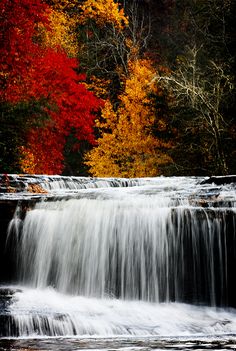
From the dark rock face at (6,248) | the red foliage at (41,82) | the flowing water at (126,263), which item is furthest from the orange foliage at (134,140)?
the dark rock face at (6,248)

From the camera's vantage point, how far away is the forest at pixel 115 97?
697 inches

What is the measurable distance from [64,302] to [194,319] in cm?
194

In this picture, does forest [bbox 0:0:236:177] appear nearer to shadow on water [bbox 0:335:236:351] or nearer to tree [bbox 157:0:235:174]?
tree [bbox 157:0:235:174]

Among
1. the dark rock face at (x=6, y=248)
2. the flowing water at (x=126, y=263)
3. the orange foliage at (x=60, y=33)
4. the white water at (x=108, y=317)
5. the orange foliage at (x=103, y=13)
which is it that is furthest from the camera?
the orange foliage at (x=103, y=13)

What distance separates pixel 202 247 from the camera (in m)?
9.23

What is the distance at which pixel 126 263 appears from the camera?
929cm

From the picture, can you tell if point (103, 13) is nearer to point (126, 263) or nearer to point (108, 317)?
point (126, 263)

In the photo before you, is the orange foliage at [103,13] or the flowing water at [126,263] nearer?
the flowing water at [126,263]

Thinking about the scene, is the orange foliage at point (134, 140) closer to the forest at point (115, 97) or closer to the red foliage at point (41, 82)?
the forest at point (115, 97)

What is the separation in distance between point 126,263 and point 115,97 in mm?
20948

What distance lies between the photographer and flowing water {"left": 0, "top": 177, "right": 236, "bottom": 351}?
7.86m

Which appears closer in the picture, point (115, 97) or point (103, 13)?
point (115, 97)

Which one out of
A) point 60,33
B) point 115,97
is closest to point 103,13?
point 60,33

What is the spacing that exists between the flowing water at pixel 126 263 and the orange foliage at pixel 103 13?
70.9ft
